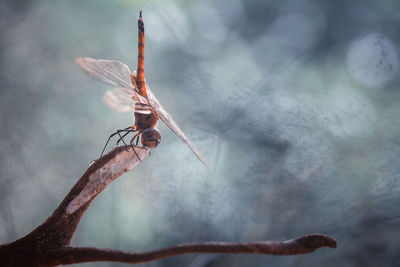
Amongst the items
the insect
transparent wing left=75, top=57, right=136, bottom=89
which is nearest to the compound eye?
the insect

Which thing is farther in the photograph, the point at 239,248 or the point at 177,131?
the point at 177,131

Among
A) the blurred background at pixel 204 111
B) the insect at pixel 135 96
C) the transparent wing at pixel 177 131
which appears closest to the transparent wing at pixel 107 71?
the insect at pixel 135 96

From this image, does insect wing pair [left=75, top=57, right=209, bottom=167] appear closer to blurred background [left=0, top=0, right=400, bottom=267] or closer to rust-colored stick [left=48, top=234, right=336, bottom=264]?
rust-colored stick [left=48, top=234, right=336, bottom=264]

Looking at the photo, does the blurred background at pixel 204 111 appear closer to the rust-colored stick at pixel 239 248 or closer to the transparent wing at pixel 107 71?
the transparent wing at pixel 107 71

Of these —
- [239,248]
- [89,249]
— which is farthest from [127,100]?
[239,248]

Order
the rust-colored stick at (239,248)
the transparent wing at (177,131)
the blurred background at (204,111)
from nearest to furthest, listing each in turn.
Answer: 1. the rust-colored stick at (239,248)
2. the transparent wing at (177,131)
3. the blurred background at (204,111)

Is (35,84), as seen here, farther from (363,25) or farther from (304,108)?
(363,25)

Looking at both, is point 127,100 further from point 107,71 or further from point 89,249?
point 89,249
